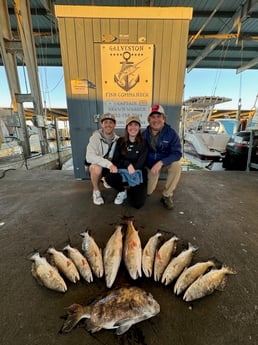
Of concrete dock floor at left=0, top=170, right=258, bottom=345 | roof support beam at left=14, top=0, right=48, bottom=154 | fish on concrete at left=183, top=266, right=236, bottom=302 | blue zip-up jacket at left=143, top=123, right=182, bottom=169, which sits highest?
roof support beam at left=14, top=0, right=48, bottom=154

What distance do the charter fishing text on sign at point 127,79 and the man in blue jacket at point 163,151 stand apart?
0.90 m

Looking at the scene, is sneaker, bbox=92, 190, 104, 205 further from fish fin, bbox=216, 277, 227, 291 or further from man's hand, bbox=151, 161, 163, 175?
fish fin, bbox=216, 277, 227, 291

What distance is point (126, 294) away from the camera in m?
0.86

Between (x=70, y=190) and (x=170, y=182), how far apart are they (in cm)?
142

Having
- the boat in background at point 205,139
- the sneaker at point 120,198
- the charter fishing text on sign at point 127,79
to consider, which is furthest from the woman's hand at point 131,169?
the boat in background at point 205,139

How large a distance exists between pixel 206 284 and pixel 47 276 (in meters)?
0.89

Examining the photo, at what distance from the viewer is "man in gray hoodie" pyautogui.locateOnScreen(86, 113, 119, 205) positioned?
1.91 m

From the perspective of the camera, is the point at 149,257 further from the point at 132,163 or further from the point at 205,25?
the point at 205,25

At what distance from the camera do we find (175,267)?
3.50 ft

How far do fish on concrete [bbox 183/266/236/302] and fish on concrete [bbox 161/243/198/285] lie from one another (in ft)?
0.36

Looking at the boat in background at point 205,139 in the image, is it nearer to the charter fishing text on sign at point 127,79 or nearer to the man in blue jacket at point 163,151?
the charter fishing text on sign at point 127,79

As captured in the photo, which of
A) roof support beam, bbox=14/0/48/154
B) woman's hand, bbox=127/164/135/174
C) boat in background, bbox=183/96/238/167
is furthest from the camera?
boat in background, bbox=183/96/238/167

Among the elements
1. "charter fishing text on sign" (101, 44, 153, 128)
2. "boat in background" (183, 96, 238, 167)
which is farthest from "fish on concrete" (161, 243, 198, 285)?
"boat in background" (183, 96, 238, 167)

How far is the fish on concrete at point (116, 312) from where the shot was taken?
772mm
